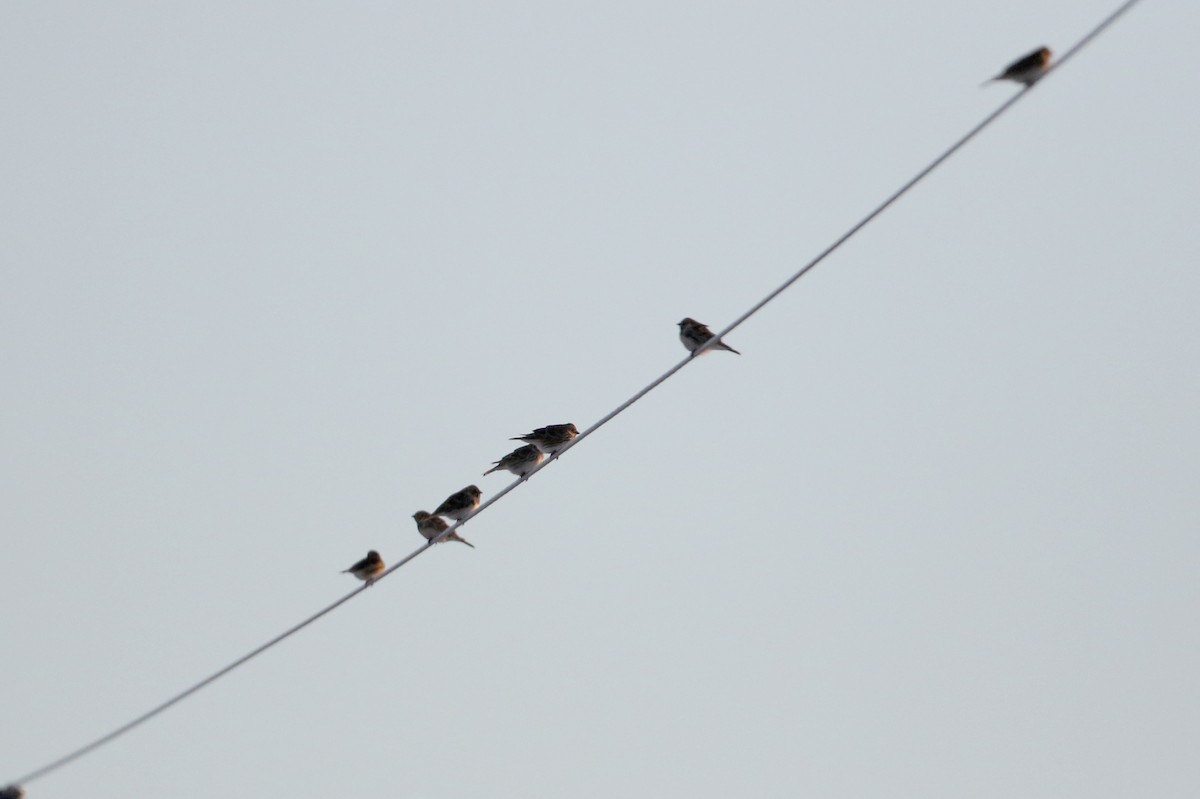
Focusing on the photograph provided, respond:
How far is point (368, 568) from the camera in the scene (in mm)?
20531

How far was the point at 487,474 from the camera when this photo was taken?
64.7 ft

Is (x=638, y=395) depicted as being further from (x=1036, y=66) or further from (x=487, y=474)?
(x=487, y=474)

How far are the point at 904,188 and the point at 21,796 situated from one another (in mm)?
6522

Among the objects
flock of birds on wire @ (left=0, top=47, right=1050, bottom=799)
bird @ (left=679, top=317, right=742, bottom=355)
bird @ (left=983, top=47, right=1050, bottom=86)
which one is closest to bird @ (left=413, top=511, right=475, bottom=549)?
flock of birds on wire @ (left=0, top=47, right=1050, bottom=799)

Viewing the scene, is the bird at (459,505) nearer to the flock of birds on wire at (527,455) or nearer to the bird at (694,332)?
the flock of birds on wire at (527,455)

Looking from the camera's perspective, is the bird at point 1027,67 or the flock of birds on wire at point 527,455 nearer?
the bird at point 1027,67

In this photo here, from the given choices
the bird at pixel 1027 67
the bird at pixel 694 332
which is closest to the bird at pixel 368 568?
the bird at pixel 694 332

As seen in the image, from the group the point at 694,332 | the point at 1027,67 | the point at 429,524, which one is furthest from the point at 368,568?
the point at 1027,67

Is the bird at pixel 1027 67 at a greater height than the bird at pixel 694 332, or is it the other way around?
the bird at pixel 694 332

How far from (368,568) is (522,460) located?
2.37m

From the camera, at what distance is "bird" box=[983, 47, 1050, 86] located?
1491 centimetres

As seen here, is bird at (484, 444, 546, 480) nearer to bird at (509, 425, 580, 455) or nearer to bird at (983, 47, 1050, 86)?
bird at (509, 425, 580, 455)

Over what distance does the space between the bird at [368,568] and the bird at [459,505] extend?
1555mm

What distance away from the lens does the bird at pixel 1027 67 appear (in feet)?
48.9
